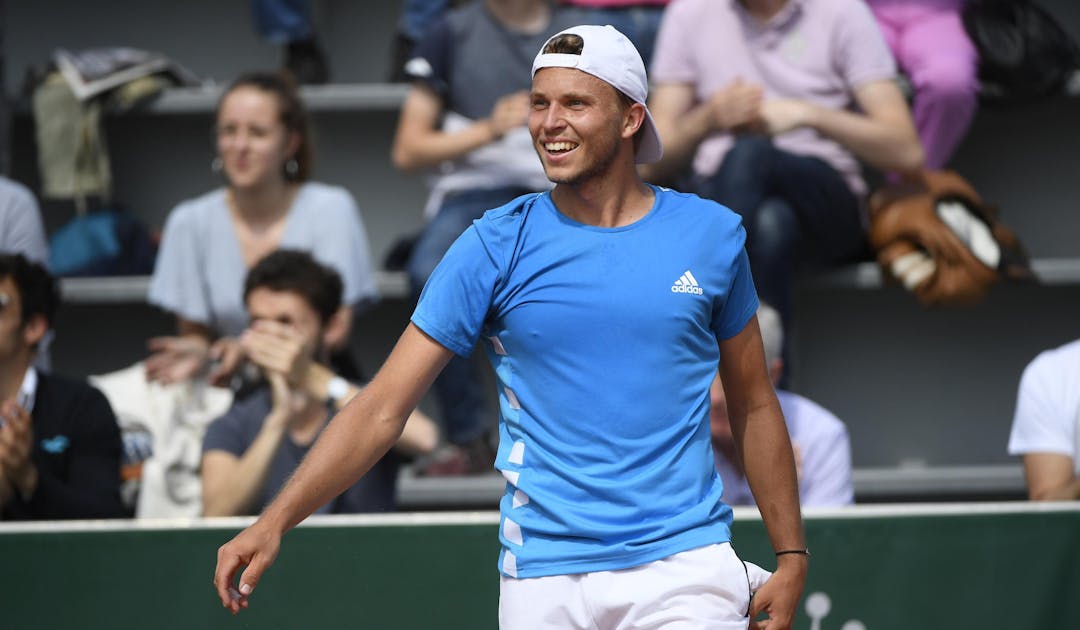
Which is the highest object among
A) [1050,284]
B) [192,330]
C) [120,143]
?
[120,143]

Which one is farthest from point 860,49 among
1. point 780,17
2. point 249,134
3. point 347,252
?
point 249,134

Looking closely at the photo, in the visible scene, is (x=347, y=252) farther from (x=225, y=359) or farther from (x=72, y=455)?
(x=72, y=455)

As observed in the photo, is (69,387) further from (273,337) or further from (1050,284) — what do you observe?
(1050,284)

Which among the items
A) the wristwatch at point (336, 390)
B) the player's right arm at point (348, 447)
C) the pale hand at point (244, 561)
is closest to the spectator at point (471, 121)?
the wristwatch at point (336, 390)

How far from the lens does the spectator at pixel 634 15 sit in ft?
19.9

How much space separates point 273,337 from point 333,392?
26cm

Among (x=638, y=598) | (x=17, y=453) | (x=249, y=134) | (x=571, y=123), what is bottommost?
(x=17, y=453)

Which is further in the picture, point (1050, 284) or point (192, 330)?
point (1050, 284)

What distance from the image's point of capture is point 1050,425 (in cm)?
470

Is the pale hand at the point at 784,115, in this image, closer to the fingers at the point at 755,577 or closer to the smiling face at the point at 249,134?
the smiling face at the point at 249,134

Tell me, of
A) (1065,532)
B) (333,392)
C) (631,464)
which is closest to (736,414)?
(631,464)

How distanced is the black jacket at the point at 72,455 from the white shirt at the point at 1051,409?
9.05 ft

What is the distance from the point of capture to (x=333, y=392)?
194 inches

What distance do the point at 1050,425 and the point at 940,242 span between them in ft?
3.99
